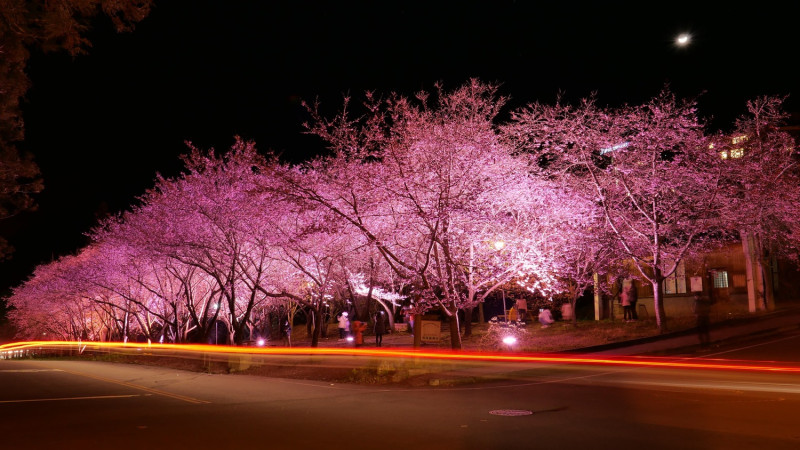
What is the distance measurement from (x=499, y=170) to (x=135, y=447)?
1525 cm

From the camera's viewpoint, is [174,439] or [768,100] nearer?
[174,439]

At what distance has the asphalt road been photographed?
25.8 feet

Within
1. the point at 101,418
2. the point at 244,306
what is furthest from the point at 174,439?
the point at 244,306

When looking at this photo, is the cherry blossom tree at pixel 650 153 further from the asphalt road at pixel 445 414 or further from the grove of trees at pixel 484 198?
the asphalt road at pixel 445 414

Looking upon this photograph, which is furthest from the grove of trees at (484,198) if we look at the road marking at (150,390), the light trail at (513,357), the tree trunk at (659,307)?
the road marking at (150,390)

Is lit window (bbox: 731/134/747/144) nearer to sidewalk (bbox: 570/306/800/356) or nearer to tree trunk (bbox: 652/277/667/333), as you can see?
sidewalk (bbox: 570/306/800/356)

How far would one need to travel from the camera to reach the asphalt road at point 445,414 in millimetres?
7859

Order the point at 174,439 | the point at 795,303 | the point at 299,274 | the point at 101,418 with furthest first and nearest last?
the point at 299,274, the point at 795,303, the point at 101,418, the point at 174,439

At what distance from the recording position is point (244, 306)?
135ft

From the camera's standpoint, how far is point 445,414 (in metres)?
9.98

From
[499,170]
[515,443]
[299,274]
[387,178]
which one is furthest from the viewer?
[299,274]

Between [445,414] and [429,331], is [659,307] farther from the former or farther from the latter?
[445,414]

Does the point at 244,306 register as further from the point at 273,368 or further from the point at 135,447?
the point at 135,447

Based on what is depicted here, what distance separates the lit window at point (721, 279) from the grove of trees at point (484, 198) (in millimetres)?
2761
